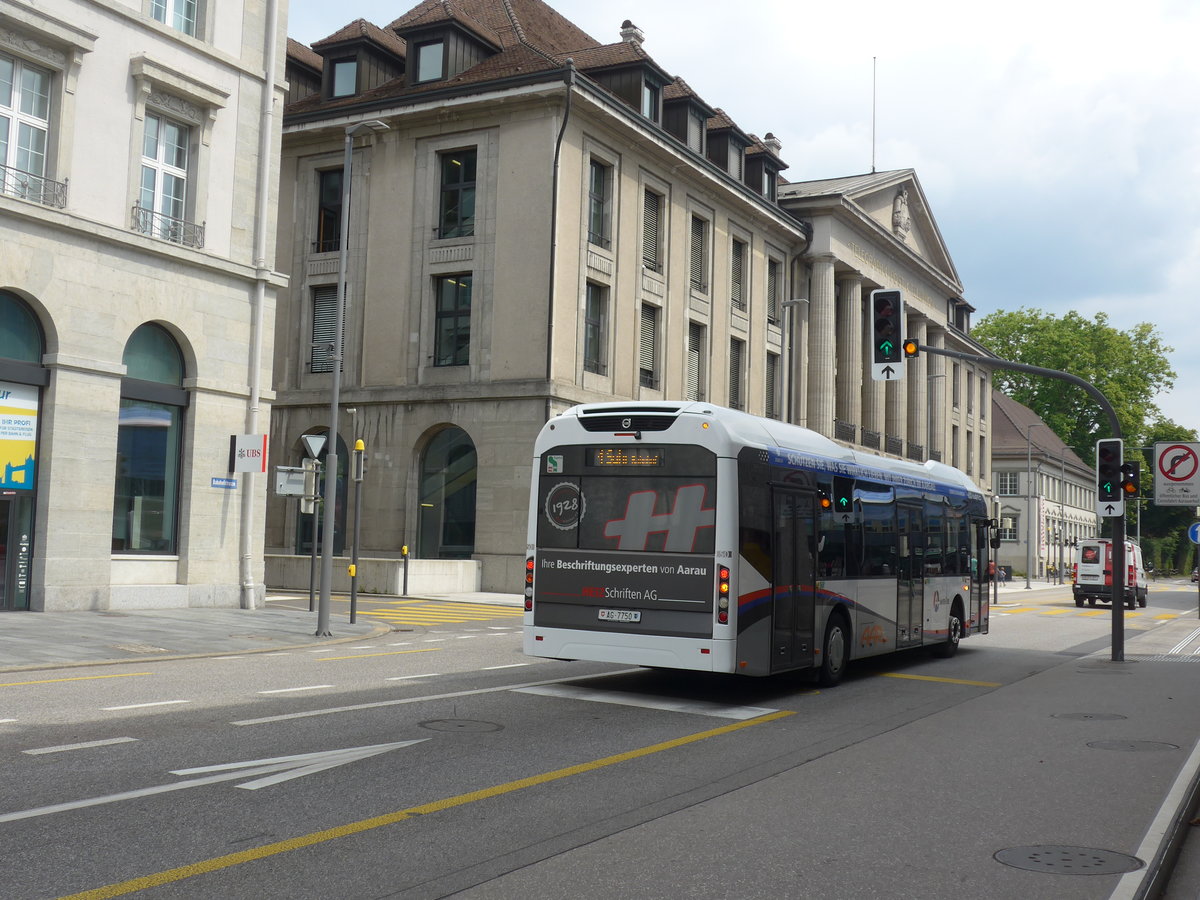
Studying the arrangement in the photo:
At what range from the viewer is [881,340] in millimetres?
18109

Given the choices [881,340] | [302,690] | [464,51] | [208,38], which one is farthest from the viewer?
[464,51]

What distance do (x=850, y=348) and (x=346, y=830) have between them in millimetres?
54427

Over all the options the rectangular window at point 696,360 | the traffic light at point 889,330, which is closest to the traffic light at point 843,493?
the traffic light at point 889,330

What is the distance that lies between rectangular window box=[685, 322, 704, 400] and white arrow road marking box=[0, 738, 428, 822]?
3646 cm

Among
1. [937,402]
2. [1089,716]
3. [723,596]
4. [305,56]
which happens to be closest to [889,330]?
[1089,716]

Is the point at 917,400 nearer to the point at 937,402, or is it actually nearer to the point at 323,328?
the point at 937,402

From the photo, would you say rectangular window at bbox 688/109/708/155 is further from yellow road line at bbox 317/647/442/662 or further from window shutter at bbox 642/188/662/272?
yellow road line at bbox 317/647/442/662

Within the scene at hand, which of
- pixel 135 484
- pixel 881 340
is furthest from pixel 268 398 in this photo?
pixel 881 340

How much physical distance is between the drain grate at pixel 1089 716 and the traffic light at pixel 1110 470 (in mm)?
8987

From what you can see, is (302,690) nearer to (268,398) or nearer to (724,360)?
(268,398)

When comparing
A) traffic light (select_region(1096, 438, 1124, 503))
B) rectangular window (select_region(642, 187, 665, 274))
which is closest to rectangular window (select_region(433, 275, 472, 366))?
rectangular window (select_region(642, 187, 665, 274))

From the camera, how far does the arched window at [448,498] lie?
37.6 m

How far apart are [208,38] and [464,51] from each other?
16.3 meters

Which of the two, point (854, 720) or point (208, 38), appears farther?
point (208, 38)
